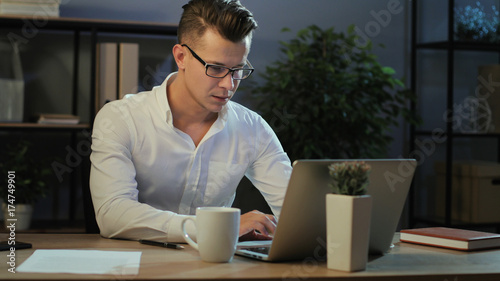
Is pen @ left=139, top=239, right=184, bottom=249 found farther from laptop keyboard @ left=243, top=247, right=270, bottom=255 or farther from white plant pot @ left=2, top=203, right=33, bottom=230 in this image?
Result: white plant pot @ left=2, top=203, right=33, bottom=230

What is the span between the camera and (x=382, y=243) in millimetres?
1278

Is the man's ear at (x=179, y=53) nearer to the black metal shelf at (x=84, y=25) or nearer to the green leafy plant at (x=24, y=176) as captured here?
the black metal shelf at (x=84, y=25)

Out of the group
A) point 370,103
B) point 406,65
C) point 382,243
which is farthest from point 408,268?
point 406,65

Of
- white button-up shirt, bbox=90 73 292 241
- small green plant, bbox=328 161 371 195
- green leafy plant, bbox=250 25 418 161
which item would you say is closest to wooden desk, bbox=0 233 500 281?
small green plant, bbox=328 161 371 195

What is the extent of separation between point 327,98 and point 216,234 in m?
1.87

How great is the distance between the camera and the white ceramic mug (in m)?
1.13

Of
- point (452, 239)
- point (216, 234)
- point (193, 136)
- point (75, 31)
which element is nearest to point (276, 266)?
point (216, 234)

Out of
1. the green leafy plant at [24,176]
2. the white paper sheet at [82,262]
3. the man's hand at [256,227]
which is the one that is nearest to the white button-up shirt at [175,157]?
the man's hand at [256,227]

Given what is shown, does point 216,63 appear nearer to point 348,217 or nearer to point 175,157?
point 175,157

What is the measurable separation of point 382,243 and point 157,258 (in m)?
0.48

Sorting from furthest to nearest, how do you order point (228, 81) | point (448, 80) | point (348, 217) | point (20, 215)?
point (448, 80), point (20, 215), point (228, 81), point (348, 217)

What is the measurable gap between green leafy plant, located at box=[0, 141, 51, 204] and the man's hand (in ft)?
5.29

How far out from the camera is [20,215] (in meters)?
2.71

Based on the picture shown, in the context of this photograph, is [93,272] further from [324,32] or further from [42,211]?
[324,32]
